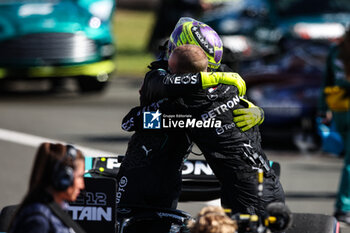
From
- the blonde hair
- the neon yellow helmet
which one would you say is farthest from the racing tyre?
the blonde hair

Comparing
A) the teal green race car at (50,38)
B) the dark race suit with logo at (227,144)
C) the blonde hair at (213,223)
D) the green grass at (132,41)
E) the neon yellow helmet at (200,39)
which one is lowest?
the blonde hair at (213,223)

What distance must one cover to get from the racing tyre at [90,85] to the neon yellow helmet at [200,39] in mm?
10904

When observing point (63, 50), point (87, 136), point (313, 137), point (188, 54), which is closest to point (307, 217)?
point (188, 54)

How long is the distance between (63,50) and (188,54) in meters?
10.6

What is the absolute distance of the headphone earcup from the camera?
12.3ft

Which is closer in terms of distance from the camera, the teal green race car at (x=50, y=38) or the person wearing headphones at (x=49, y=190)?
the person wearing headphones at (x=49, y=190)

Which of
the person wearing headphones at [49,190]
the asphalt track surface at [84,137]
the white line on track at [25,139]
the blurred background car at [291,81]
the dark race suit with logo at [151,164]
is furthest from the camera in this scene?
the blurred background car at [291,81]

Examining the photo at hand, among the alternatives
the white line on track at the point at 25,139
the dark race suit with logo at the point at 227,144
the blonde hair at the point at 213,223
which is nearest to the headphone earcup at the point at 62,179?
the blonde hair at the point at 213,223

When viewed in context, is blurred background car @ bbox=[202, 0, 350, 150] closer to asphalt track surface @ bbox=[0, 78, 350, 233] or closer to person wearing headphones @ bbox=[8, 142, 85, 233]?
asphalt track surface @ bbox=[0, 78, 350, 233]

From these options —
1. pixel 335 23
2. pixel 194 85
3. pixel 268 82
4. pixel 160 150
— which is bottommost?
pixel 160 150

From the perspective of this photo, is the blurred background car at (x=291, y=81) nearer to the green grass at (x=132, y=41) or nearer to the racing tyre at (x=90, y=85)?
the racing tyre at (x=90, y=85)

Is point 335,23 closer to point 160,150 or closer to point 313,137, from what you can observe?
point 313,137

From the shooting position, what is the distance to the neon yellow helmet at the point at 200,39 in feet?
16.3

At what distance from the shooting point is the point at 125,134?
12688 millimetres
